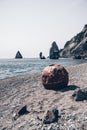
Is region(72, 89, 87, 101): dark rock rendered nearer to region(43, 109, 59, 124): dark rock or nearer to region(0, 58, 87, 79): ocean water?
region(43, 109, 59, 124): dark rock

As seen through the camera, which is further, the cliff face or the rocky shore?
the cliff face

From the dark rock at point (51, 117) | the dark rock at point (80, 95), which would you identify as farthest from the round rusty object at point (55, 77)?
the dark rock at point (51, 117)

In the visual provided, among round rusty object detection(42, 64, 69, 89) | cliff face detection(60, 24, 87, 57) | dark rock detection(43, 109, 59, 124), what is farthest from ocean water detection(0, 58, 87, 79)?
cliff face detection(60, 24, 87, 57)

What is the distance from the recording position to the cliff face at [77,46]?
149 m

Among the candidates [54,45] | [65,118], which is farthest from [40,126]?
[54,45]

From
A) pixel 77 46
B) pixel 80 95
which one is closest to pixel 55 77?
pixel 80 95

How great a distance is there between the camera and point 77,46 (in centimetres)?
15788

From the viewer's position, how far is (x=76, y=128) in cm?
772

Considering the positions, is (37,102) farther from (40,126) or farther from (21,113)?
(40,126)

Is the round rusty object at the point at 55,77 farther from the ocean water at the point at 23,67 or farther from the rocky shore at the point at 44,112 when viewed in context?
the ocean water at the point at 23,67

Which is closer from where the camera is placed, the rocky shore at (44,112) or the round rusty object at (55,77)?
the rocky shore at (44,112)

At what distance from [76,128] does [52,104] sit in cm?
276

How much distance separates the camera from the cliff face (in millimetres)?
149250

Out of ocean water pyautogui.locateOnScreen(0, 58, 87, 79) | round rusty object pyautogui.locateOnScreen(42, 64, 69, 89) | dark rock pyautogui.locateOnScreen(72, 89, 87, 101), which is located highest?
round rusty object pyautogui.locateOnScreen(42, 64, 69, 89)
